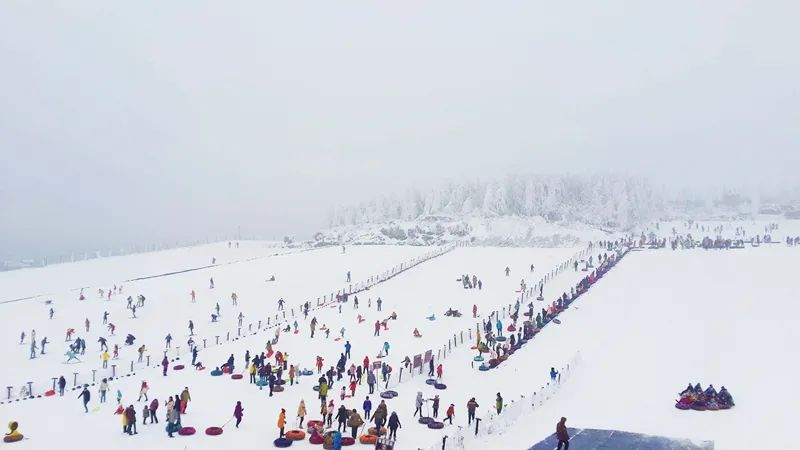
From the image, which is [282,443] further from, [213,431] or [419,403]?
[419,403]

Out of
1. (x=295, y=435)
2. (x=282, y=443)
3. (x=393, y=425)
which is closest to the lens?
(x=282, y=443)

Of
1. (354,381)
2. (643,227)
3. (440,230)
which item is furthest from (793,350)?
(643,227)

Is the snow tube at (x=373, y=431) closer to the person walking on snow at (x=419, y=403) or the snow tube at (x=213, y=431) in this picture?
the person walking on snow at (x=419, y=403)

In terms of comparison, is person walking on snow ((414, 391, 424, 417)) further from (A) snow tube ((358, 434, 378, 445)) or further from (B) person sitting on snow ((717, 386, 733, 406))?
(B) person sitting on snow ((717, 386, 733, 406))

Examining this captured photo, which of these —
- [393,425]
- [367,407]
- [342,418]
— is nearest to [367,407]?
[367,407]

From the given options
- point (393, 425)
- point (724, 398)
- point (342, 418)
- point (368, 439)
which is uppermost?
point (393, 425)

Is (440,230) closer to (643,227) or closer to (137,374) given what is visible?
(643,227)
